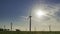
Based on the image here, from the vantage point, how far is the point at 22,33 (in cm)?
2077

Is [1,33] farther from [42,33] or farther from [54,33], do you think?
[54,33]

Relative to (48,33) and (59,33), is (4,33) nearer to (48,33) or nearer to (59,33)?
(48,33)

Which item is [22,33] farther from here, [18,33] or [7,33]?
[7,33]

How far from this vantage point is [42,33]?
20.9 m

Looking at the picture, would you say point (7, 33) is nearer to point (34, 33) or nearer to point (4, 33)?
point (4, 33)

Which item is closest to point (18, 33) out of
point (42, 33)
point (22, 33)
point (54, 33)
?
point (22, 33)

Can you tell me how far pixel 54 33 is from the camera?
821 inches

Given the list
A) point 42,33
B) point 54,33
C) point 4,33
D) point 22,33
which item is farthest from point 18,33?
point 54,33

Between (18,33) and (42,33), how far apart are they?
3779mm

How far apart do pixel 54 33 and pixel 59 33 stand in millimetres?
771

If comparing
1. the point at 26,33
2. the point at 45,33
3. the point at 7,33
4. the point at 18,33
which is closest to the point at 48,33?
the point at 45,33

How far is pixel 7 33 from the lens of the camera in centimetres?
2061

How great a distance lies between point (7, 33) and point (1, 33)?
91 centimetres

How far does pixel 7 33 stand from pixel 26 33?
2946 millimetres
